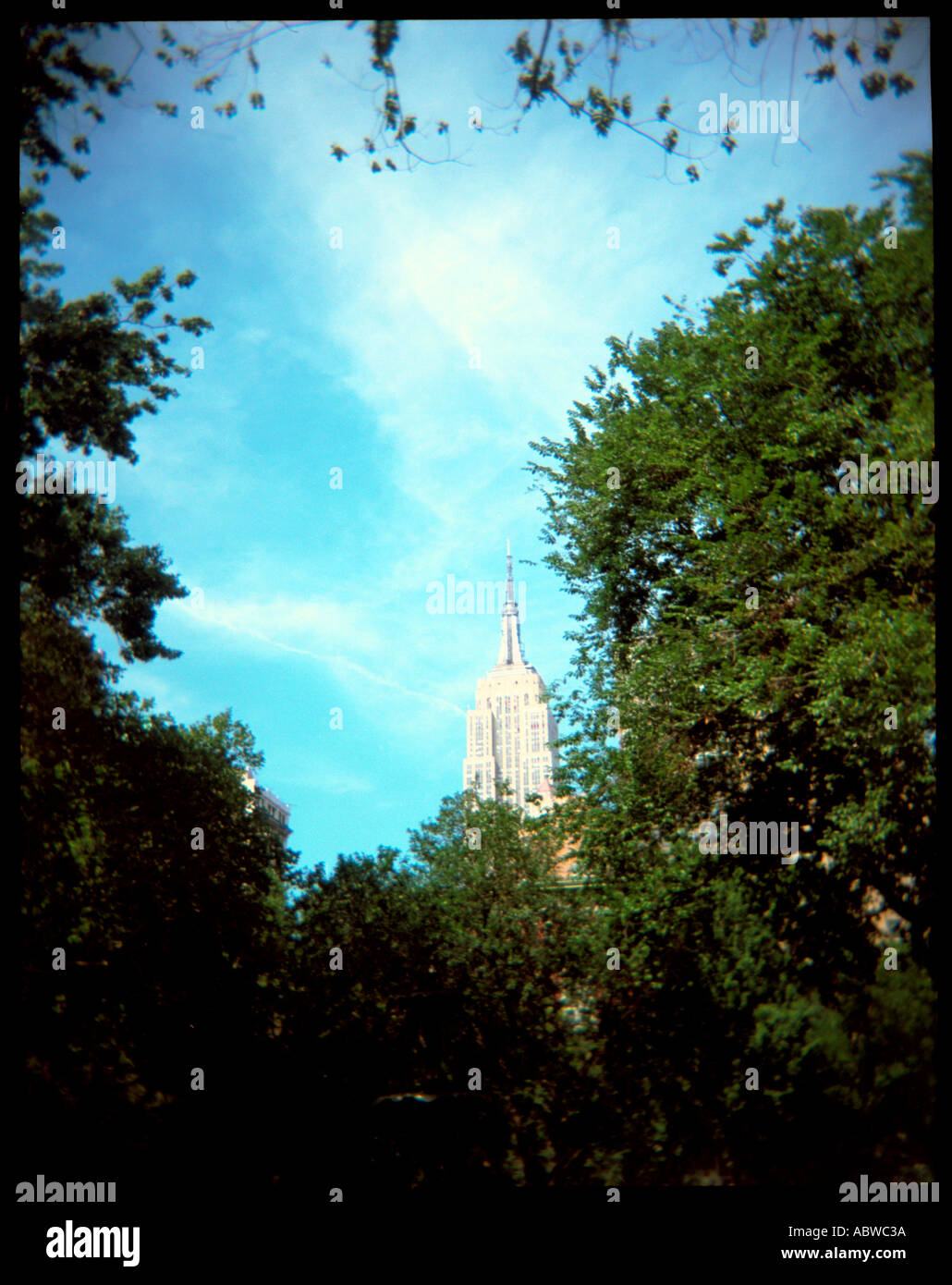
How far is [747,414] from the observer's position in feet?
56.9

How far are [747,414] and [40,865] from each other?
1439 cm

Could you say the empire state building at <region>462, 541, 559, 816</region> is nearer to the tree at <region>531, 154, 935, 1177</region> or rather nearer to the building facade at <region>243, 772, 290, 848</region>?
the building facade at <region>243, 772, 290, 848</region>

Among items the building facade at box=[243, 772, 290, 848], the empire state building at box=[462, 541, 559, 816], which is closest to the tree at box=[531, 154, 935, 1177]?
the building facade at box=[243, 772, 290, 848]

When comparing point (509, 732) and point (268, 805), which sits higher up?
point (509, 732)

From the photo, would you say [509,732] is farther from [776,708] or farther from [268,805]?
[776,708]

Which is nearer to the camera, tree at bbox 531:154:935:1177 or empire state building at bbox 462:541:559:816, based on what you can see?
tree at bbox 531:154:935:1177

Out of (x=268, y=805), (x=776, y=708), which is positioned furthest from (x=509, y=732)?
(x=776, y=708)

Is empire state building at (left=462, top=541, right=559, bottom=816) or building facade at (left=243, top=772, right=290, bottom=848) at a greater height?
empire state building at (left=462, top=541, right=559, bottom=816)

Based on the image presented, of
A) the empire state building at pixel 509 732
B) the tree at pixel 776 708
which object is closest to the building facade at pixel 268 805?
the tree at pixel 776 708

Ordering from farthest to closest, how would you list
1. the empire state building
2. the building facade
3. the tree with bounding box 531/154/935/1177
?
the empire state building, the building facade, the tree with bounding box 531/154/935/1177

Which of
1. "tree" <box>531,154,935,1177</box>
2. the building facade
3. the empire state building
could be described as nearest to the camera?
"tree" <box>531,154,935,1177</box>

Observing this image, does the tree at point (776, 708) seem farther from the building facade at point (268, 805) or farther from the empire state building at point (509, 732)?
the empire state building at point (509, 732)
